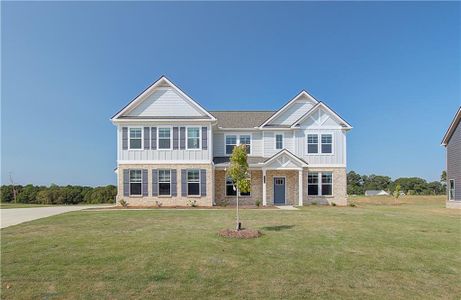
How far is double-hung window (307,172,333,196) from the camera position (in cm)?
2362

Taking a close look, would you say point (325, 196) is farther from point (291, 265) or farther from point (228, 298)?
point (228, 298)

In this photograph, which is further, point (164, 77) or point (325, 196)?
point (325, 196)

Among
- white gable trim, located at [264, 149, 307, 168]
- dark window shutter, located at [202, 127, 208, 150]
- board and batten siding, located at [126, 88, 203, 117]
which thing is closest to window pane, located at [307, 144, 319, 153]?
white gable trim, located at [264, 149, 307, 168]

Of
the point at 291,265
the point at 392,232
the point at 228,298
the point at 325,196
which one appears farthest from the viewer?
the point at 325,196

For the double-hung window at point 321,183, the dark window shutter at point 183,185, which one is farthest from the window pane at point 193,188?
the double-hung window at point 321,183

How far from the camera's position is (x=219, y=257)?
7637 millimetres

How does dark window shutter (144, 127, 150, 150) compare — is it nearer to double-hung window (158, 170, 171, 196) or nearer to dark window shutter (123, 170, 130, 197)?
double-hung window (158, 170, 171, 196)

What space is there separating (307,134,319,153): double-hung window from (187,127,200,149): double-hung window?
891 cm

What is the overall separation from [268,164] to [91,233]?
46.6 ft

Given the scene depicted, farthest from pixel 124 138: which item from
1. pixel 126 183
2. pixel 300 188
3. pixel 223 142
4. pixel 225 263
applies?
pixel 225 263

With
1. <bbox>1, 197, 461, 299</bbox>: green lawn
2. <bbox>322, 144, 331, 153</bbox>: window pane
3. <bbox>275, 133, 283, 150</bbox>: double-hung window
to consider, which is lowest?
<bbox>1, 197, 461, 299</bbox>: green lawn

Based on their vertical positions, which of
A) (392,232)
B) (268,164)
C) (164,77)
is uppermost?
(164,77)

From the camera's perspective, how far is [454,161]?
80.4 feet

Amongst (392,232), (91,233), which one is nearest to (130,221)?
(91,233)
